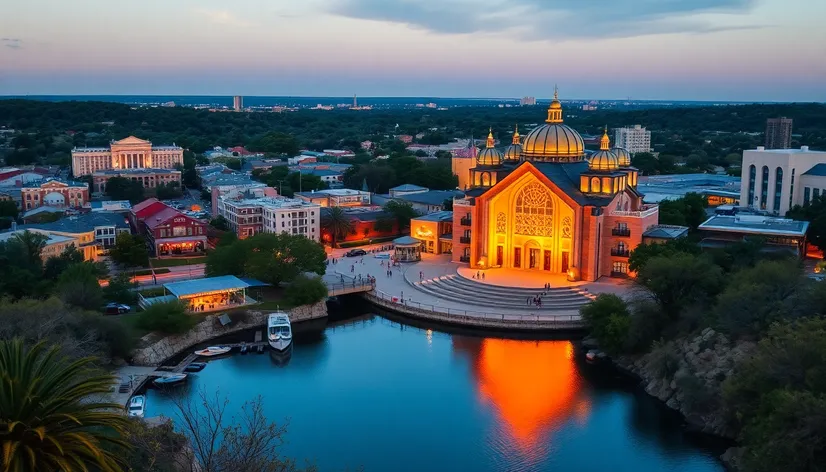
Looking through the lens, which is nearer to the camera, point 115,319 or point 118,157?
point 115,319

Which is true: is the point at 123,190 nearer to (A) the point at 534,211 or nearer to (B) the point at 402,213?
(B) the point at 402,213

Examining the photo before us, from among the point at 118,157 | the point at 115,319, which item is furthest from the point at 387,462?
the point at 118,157

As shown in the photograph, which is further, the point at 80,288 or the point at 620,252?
the point at 620,252

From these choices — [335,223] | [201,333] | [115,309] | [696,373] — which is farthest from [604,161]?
[115,309]

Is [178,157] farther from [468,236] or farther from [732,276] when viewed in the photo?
[732,276]

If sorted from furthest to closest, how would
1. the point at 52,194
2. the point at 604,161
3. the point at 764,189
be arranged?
the point at 52,194 → the point at 764,189 → the point at 604,161

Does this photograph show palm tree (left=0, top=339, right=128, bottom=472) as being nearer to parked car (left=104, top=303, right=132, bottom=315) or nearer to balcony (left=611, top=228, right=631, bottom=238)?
parked car (left=104, top=303, right=132, bottom=315)
